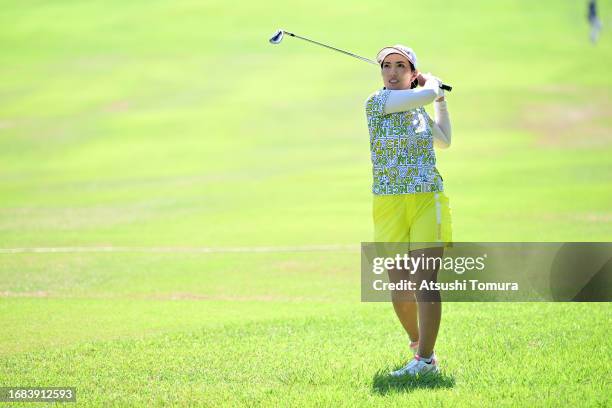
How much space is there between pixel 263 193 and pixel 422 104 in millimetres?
19585

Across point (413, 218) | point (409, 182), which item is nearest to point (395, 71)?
point (409, 182)

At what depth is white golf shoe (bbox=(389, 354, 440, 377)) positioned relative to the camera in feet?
23.5

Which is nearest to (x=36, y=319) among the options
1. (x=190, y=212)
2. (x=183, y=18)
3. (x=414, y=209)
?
(x=414, y=209)

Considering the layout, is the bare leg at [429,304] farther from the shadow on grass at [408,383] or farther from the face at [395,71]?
the face at [395,71]

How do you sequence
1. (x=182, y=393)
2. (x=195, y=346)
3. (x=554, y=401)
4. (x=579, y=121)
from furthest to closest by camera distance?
(x=579, y=121)
(x=195, y=346)
(x=182, y=393)
(x=554, y=401)

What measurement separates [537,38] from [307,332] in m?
56.3

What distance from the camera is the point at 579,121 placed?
136 ft

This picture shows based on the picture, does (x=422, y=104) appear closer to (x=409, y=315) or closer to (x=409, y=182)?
(x=409, y=182)

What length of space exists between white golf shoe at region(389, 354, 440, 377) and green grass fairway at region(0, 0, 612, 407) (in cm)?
14

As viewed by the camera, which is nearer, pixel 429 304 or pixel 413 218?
pixel 429 304

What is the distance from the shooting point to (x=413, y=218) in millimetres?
7164

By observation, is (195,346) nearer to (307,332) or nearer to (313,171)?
(307,332)

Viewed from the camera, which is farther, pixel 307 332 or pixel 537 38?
pixel 537 38

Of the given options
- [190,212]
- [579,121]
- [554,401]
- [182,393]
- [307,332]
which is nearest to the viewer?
[554,401]
